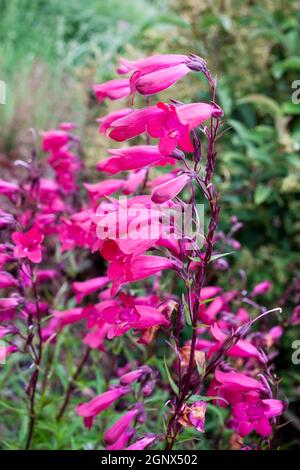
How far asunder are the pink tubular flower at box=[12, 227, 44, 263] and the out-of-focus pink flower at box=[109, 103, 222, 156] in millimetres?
504

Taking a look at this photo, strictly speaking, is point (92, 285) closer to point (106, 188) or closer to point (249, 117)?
point (106, 188)

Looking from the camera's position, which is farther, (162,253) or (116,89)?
(116,89)

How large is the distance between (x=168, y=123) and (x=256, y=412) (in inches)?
32.8

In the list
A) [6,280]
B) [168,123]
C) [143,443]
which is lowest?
[143,443]

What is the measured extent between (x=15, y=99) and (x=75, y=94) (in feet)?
1.98

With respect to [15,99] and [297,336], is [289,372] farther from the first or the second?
[15,99]

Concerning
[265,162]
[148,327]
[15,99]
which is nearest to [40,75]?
[15,99]

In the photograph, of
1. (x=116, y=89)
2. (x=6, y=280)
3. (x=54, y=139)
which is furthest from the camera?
(x=54, y=139)

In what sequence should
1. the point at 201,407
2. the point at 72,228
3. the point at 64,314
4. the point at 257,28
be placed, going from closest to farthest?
1. the point at 201,407
2. the point at 72,228
3. the point at 64,314
4. the point at 257,28

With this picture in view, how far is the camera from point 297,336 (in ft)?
11.2

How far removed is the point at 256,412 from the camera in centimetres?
158

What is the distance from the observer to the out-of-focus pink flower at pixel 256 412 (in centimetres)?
156

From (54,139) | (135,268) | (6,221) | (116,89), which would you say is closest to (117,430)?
(135,268)

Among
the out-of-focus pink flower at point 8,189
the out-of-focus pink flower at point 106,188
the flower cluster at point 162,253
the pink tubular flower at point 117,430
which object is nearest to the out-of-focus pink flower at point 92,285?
the flower cluster at point 162,253
